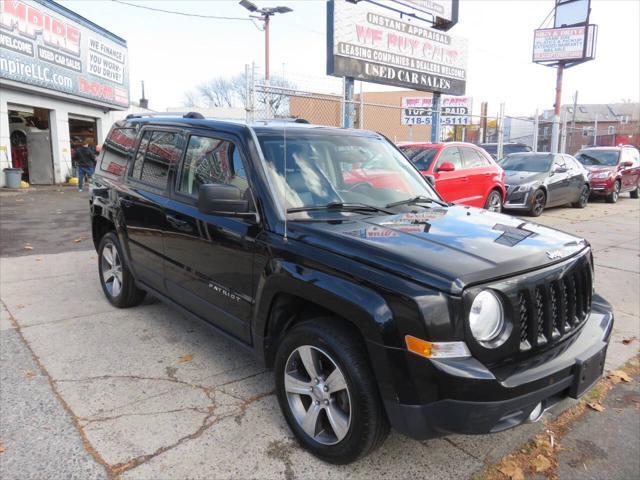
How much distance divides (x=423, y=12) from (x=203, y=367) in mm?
14061

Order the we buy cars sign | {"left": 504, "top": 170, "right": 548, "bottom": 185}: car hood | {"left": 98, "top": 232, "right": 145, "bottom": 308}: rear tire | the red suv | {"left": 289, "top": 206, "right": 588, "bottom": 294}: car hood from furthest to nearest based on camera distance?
the we buy cars sign
{"left": 504, "top": 170, "right": 548, "bottom": 185}: car hood
the red suv
{"left": 98, "top": 232, "right": 145, "bottom": 308}: rear tire
{"left": 289, "top": 206, "right": 588, "bottom": 294}: car hood

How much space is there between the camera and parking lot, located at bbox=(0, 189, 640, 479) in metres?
2.66

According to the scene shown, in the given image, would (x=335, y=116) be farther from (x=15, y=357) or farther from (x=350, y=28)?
(x=15, y=357)

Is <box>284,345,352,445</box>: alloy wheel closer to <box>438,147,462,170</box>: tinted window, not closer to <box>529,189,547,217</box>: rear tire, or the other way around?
<box>438,147,462,170</box>: tinted window

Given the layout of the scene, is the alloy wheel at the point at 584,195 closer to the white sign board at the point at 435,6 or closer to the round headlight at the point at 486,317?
the white sign board at the point at 435,6

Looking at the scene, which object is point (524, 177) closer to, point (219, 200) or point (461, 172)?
point (461, 172)

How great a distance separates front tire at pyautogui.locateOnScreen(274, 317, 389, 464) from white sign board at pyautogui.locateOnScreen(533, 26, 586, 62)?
31695mm

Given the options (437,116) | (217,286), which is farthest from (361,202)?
(437,116)

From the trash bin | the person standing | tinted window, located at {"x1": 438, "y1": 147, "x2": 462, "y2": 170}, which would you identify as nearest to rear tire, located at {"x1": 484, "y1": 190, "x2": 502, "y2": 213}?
tinted window, located at {"x1": 438, "y1": 147, "x2": 462, "y2": 170}

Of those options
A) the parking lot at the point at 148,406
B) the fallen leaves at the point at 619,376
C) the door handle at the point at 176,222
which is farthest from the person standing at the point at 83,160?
the fallen leaves at the point at 619,376

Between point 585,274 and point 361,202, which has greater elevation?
point 361,202

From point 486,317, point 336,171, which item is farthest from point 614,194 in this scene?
point 486,317

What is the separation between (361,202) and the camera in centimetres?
331

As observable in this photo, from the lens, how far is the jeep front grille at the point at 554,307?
7.68ft
